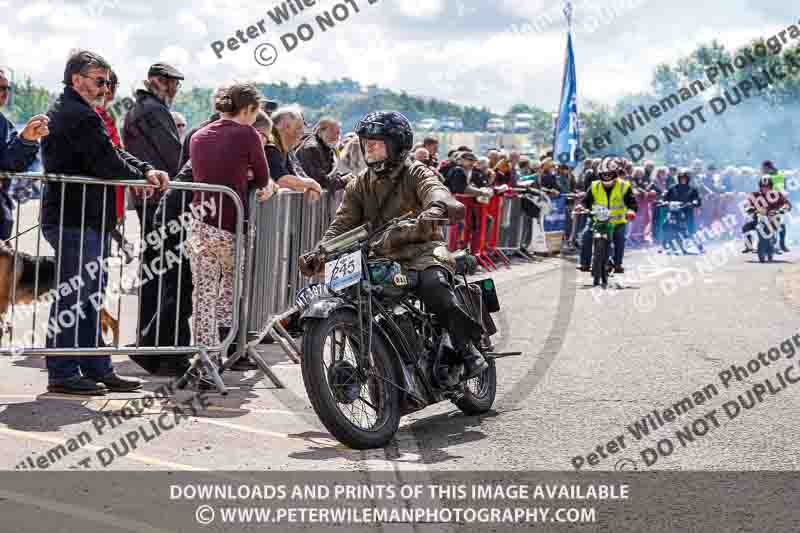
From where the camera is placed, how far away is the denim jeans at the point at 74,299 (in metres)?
7.59

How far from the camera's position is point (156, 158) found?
920 centimetres

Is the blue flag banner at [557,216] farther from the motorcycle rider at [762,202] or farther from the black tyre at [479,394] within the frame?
the black tyre at [479,394]

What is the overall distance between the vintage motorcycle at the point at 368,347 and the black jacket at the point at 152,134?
2.54 m

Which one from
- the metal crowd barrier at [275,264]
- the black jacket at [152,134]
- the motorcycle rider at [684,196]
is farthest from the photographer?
the motorcycle rider at [684,196]

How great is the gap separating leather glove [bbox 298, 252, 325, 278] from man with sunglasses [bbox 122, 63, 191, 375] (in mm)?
1973

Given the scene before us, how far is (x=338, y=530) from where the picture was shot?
16.2 ft

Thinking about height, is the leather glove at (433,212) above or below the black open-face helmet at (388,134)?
below

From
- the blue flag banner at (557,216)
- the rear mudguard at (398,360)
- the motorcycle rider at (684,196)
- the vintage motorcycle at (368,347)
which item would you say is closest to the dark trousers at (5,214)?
the vintage motorcycle at (368,347)

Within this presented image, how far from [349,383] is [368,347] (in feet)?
0.77

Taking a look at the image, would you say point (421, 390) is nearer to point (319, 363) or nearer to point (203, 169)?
point (319, 363)

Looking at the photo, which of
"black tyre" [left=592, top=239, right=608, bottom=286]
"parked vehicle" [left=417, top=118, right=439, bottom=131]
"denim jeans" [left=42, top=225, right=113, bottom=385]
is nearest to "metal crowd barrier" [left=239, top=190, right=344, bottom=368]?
"denim jeans" [left=42, top=225, right=113, bottom=385]

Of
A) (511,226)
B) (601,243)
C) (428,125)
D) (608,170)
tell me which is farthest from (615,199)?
(428,125)

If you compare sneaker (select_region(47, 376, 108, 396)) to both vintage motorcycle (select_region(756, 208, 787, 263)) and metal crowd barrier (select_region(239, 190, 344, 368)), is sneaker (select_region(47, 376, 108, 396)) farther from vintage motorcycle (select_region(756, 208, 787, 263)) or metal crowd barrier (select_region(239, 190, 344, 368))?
vintage motorcycle (select_region(756, 208, 787, 263))

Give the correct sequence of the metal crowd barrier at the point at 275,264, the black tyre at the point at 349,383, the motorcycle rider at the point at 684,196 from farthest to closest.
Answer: the motorcycle rider at the point at 684,196 → the metal crowd barrier at the point at 275,264 → the black tyre at the point at 349,383
